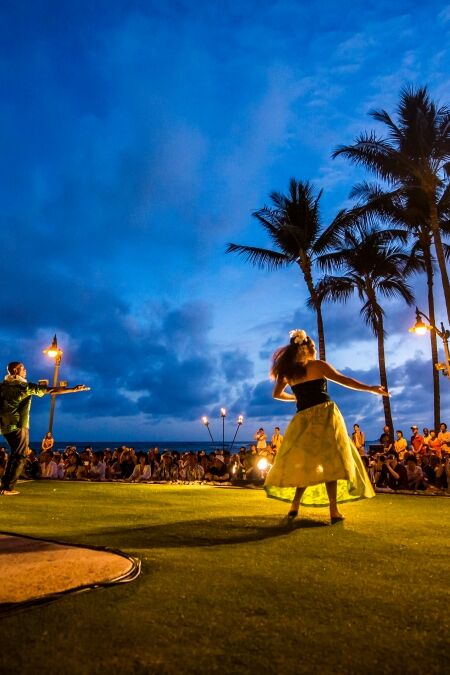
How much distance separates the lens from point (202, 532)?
461cm

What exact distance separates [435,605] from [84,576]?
1.87 m

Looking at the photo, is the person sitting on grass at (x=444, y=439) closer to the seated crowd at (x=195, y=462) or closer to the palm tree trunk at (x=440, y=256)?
the seated crowd at (x=195, y=462)

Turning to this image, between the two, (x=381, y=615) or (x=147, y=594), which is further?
(x=147, y=594)

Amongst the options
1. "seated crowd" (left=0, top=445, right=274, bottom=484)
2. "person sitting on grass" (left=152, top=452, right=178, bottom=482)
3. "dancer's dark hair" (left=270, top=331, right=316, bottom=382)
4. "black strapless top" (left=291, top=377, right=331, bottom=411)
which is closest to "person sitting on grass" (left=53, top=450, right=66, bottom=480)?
"seated crowd" (left=0, top=445, right=274, bottom=484)

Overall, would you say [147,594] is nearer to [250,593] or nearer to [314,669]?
[250,593]

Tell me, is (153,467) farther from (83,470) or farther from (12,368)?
(12,368)

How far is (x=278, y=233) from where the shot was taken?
25344 millimetres

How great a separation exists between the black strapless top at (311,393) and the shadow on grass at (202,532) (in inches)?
50.0

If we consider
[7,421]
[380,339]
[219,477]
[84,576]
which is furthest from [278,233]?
[84,576]

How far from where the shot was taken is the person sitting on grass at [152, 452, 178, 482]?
1842 centimetres

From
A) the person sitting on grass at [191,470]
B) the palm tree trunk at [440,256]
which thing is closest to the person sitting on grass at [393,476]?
the person sitting on grass at [191,470]

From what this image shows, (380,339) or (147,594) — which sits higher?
(380,339)

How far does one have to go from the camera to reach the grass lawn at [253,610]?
1863 mm

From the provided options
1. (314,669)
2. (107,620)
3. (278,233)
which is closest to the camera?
(314,669)
